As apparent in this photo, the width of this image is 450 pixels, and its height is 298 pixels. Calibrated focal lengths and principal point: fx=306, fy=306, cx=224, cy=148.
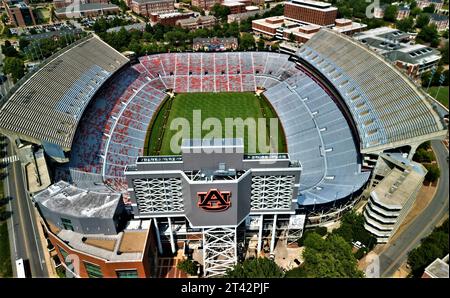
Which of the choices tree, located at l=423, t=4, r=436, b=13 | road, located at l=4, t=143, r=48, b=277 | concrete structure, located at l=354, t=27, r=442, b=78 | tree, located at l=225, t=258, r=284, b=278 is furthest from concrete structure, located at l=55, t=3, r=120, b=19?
tree, located at l=225, t=258, r=284, b=278

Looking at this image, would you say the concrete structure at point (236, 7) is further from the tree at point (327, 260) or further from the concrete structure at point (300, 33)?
the tree at point (327, 260)

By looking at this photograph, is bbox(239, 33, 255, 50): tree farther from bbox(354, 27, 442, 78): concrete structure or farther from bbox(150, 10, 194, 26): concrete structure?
bbox(150, 10, 194, 26): concrete structure

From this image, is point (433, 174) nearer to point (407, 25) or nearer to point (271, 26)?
point (407, 25)

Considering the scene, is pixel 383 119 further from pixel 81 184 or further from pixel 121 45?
pixel 121 45

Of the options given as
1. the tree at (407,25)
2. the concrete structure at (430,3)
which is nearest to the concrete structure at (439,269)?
the concrete structure at (430,3)

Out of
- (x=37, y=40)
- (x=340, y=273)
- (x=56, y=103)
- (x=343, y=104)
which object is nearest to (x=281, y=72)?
(x=343, y=104)

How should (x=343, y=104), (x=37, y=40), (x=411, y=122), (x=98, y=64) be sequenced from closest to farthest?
(x=411, y=122), (x=343, y=104), (x=98, y=64), (x=37, y=40)

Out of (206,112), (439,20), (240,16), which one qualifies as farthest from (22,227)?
(240,16)
